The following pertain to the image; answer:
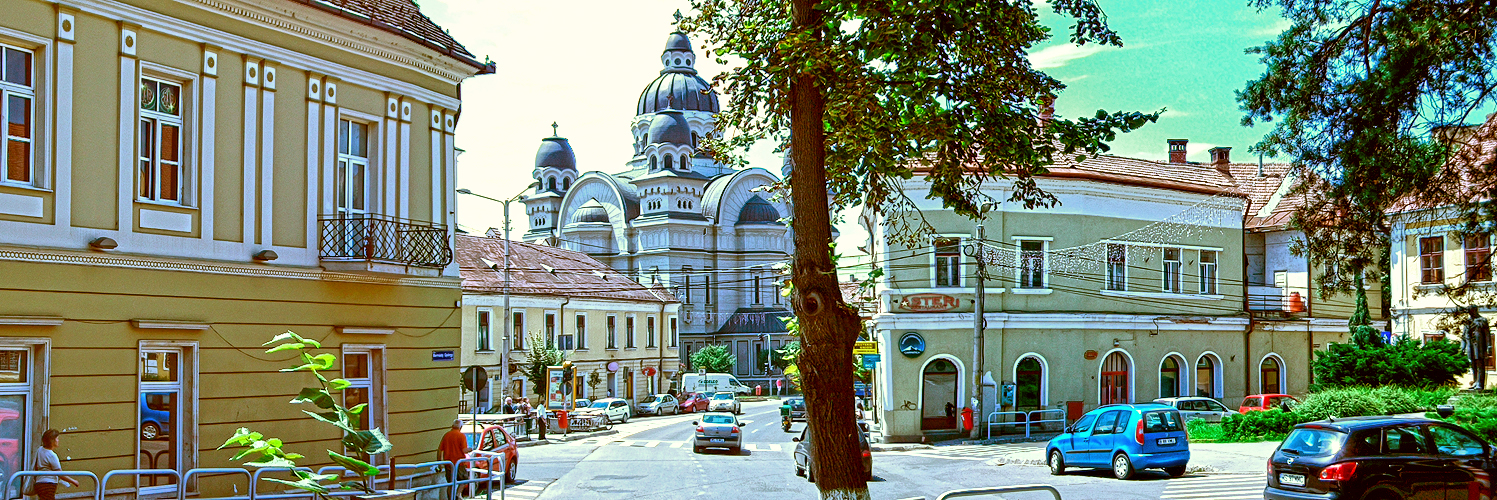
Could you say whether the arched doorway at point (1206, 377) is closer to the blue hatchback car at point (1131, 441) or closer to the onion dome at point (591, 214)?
the blue hatchback car at point (1131, 441)

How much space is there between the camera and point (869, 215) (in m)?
34.6

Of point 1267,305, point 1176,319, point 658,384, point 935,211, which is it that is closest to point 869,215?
point 935,211

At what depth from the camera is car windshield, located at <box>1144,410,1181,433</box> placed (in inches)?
830

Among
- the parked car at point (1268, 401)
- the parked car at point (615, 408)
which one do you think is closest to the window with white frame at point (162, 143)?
the parked car at point (1268, 401)

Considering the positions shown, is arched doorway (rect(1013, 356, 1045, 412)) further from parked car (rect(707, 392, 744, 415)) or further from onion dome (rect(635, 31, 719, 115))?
onion dome (rect(635, 31, 719, 115))

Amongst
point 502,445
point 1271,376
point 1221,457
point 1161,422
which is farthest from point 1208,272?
point 502,445

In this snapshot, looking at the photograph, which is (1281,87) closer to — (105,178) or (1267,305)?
(105,178)

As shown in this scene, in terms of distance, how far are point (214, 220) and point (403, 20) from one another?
13.6 ft

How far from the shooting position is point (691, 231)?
100 meters

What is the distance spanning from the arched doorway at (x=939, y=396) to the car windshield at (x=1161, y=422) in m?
12.5

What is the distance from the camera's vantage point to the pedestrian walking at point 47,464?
12305 mm

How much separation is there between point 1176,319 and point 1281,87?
2449cm

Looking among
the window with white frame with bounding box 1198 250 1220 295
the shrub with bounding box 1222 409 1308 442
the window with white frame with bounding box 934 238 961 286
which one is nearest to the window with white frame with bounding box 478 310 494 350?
the window with white frame with bounding box 934 238 961 286

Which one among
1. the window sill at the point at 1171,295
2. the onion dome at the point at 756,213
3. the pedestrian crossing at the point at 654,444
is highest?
the onion dome at the point at 756,213
